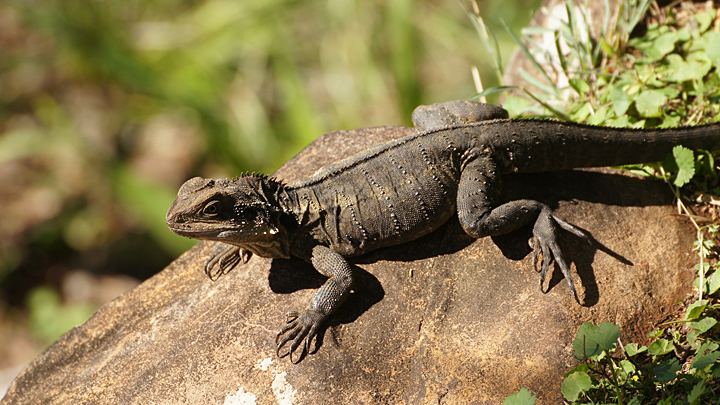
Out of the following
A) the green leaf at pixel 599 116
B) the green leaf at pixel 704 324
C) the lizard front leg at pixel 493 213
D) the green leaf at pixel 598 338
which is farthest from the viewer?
the green leaf at pixel 599 116

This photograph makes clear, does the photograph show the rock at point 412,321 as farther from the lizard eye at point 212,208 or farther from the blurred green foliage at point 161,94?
the blurred green foliage at point 161,94

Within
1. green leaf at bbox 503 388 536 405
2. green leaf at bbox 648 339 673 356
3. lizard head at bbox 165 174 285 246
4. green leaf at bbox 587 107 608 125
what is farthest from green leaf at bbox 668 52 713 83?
lizard head at bbox 165 174 285 246

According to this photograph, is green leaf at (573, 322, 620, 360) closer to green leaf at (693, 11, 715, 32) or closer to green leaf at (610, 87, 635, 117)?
green leaf at (610, 87, 635, 117)

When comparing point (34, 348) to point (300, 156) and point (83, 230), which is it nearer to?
point (83, 230)

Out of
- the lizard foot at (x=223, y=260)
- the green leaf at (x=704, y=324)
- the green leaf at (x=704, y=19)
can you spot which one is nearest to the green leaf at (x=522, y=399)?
the green leaf at (x=704, y=324)

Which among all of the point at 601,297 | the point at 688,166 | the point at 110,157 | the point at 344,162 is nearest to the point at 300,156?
the point at 344,162

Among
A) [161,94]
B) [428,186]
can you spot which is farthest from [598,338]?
[161,94]
